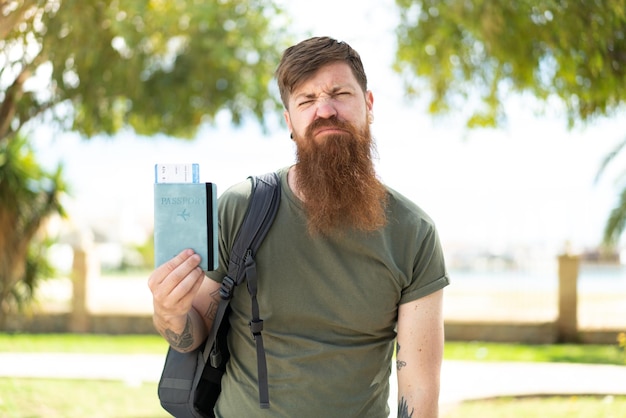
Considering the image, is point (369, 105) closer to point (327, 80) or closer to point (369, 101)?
point (369, 101)

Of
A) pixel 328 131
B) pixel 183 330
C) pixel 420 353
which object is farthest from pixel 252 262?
pixel 420 353

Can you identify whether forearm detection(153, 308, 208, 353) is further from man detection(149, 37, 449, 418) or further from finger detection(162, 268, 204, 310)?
finger detection(162, 268, 204, 310)

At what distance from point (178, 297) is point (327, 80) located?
840 millimetres

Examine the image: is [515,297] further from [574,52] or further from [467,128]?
[574,52]

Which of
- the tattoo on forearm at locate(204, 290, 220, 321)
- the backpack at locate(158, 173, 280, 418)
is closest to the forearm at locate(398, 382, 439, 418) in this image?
the backpack at locate(158, 173, 280, 418)

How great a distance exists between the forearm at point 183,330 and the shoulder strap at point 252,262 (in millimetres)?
53

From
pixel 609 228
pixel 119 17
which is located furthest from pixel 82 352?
pixel 609 228

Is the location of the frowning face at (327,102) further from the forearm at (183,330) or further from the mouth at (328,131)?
the forearm at (183,330)

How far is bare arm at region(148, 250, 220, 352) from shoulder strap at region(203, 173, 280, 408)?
79 millimetres

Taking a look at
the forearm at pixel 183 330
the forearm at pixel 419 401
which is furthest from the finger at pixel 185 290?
the forearm at pixel 419 401

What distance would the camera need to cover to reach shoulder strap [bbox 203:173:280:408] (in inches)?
99.8

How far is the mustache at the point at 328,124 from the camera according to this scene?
269 centimetres

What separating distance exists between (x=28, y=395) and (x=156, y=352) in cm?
412

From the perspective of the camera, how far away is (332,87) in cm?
267
